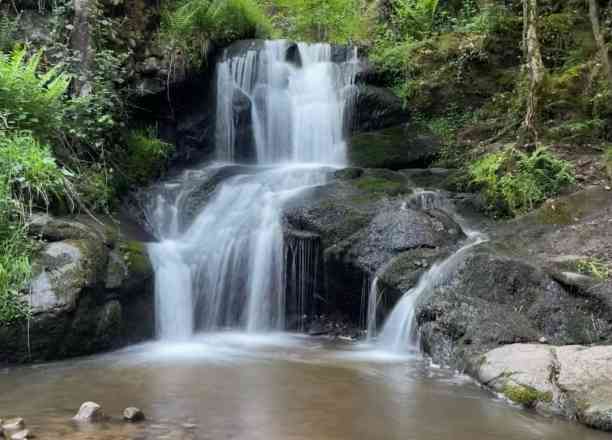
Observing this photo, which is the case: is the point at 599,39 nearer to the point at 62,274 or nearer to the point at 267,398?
the point at 267,398

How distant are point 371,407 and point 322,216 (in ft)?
A: 13.1

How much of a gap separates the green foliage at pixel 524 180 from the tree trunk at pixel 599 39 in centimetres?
150

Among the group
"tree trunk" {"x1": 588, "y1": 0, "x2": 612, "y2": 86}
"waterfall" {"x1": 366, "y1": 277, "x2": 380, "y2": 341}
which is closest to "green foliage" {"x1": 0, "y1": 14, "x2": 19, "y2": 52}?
"waterfall" {"x1": 366, "y1": 277, "x2": 380, "y2": 341}

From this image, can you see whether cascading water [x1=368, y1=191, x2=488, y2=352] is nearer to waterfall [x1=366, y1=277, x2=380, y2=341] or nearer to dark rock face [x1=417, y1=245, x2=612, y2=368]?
waterfall [x1=366, y1=277, x2=380, y2=341]

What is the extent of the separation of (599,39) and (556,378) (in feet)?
20.3

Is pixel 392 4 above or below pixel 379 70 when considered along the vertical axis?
above

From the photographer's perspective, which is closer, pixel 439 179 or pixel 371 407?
pixel 371 407

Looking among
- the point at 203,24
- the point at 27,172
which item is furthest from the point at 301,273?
the point at 203,24

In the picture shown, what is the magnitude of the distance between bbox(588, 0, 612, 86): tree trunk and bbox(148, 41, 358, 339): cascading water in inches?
171

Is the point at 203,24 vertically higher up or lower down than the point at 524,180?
higher up

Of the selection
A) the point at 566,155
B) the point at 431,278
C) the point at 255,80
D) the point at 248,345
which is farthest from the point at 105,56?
the point at 566,155

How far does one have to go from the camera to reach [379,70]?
13.0 meters

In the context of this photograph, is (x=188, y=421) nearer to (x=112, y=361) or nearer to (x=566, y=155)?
(x=112, y=361)

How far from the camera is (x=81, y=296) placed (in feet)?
23.9
